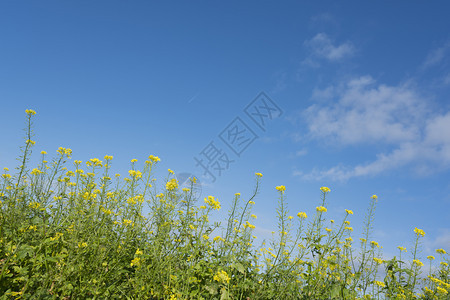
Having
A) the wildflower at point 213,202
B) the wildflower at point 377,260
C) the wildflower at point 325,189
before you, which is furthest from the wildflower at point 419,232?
the wildflower at point 213,202

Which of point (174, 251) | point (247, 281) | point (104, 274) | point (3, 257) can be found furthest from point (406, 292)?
point (3, 257)

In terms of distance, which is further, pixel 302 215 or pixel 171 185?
pixel 302 215

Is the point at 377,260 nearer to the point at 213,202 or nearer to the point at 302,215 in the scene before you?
the point at 302,215

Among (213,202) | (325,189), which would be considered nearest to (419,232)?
(325,189)

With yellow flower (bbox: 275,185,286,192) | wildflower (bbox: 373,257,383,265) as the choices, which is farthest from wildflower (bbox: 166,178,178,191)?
wildflower (bbox: 373,257,383,265)

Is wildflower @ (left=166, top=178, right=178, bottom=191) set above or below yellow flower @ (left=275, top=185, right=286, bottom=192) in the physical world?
below

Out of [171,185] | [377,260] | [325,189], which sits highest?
[325,189]

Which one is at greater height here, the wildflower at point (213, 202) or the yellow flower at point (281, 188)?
the yellow flower at point (281, 188)

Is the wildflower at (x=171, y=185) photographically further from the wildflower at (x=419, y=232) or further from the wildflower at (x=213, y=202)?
the wildflower at (x=419, y=232)

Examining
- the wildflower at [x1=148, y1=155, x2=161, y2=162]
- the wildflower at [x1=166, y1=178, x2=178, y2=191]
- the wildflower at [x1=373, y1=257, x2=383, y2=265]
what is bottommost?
the wildflower at [x1=373, y1=257, x2=383, y2=265]

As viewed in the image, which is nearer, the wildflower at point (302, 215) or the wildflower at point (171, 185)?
the wildflower at point (171, 185)

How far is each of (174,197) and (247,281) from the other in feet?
4.23

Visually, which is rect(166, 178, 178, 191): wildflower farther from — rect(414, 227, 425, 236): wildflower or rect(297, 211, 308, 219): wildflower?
rect(414, 227, 425, 236): wildflower

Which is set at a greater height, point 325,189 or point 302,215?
point 325,189
